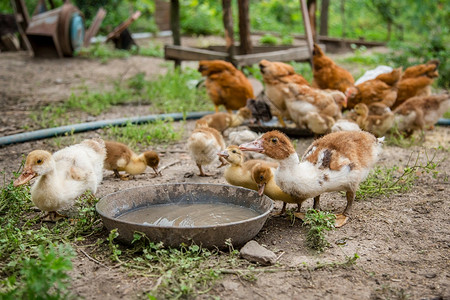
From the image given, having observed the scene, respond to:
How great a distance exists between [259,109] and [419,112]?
97.5 inches

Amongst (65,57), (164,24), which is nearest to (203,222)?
(65,57)

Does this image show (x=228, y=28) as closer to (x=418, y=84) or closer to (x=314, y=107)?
(x=314, y=107)

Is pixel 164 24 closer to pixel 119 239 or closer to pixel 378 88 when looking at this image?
pixel 378 88

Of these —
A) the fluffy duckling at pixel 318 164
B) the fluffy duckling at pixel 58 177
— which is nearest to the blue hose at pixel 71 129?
the fluffy duckling at pixel 58 177

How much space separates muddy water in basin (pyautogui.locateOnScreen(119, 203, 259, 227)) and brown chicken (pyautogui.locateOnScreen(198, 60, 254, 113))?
13.3 feet

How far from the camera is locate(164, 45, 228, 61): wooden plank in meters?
9.41

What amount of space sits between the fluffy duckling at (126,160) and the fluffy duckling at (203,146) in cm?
45

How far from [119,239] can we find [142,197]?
0.65 m

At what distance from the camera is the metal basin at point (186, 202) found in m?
3.35

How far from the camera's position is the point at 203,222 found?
3947mm

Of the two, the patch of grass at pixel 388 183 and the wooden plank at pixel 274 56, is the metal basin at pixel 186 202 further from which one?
the wooden plank at pixel 274 56

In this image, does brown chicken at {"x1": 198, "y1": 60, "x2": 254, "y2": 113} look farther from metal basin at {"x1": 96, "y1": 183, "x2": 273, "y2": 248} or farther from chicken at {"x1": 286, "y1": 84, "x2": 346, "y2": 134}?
metal basin at {"x1": 96, "y1": 183, "x2": 273, "y2": 248}

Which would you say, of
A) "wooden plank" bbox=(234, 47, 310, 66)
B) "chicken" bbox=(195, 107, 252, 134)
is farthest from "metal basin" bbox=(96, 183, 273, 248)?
"wooden plank" bbox=(234, 47, 310, 66)

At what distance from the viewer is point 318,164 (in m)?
4.13
